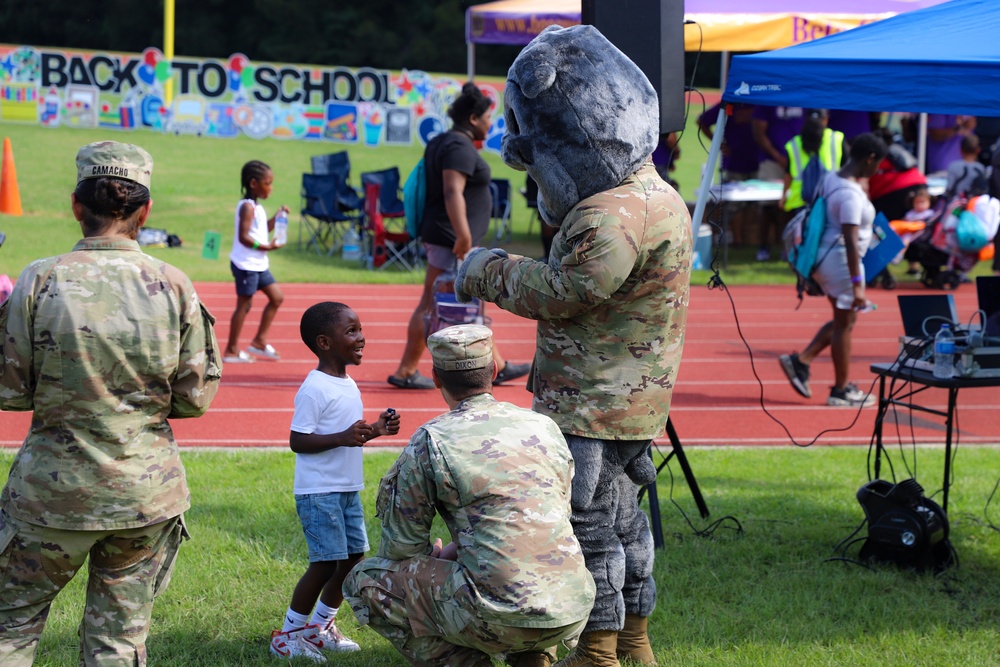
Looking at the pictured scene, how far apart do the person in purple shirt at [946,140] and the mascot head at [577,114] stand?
1659 centimetres

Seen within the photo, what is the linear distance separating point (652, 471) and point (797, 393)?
5.55 meters

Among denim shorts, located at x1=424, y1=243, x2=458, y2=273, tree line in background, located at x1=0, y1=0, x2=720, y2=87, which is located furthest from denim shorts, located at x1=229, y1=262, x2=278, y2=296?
tree line in background, located at x1=0, y1=0, x2=720, y2=87

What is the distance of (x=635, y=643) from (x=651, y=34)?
2.42 m

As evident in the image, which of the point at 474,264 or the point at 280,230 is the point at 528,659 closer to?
the point at 474,264

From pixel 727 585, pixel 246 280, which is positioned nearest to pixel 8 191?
pixel 246 280

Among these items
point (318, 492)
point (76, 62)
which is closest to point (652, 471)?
point (318, 492)

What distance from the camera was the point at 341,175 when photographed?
1695cm

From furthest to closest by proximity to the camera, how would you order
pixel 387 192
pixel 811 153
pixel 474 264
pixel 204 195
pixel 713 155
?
1. pixel 204 195
2. pixel 387 192
3. pixel 811 153
4. pixel 713 155
5. pixel 474 264

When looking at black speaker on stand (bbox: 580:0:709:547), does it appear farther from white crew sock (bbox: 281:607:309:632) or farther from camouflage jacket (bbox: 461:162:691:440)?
white crew sock (bbox: 281:607:309:632)

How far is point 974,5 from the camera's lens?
5.50 m

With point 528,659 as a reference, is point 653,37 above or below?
above

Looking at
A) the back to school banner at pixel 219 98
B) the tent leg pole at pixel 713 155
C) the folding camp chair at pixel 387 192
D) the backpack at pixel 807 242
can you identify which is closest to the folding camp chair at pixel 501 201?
the folding camp chair at pixel 387 192

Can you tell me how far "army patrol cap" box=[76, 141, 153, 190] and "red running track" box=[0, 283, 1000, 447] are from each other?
3.98 metres

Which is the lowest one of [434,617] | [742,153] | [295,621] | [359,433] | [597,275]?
[295,621]
